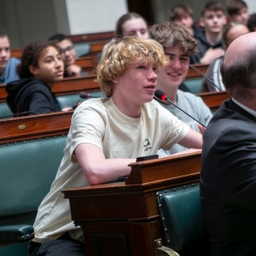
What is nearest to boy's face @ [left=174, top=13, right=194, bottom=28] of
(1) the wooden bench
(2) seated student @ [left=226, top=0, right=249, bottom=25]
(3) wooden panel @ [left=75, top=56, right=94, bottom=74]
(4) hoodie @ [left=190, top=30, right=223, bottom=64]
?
(4) hoodie @ [left=190, top=30, right=223, bottom=64]

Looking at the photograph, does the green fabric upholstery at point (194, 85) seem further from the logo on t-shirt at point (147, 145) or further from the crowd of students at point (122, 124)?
the logo on t-shirt at point (147, 145)

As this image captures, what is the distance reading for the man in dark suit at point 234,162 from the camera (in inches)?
50.0

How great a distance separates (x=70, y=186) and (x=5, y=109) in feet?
5.70

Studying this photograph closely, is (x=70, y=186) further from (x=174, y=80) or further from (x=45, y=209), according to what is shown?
(x=174, y=80)

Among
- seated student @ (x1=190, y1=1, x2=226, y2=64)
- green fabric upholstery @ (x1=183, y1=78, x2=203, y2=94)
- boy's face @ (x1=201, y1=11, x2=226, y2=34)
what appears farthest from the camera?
boy's face @ (x1=201, y1=11, x2=226, y2=34)

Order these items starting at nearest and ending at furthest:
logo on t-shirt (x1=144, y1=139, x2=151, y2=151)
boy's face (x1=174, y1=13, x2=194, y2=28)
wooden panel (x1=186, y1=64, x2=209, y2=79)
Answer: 1. logo on t-shirt (x1=144, y1=139, x2=151, y2=151)
2. wooden panel (x1=186, y1=64, x2=209, y2=79)
3. boy's face (x1=174, y1=13, x2=194, y2=28)

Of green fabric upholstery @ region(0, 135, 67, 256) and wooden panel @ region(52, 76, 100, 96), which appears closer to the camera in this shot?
green fabric upholstery @ region(0, 135, 67, 256)

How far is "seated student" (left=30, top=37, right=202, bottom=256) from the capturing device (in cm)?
168


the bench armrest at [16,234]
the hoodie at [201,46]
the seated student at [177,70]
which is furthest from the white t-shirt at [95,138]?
the hoodie at [201,46]

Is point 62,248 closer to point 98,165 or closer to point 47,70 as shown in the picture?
point 98,165

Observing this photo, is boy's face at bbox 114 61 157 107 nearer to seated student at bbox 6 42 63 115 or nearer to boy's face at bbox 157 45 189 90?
boy's face at bbox 157 45 189 90

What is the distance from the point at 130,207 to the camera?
1486 mm

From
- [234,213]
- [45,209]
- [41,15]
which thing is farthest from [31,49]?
[41,15]

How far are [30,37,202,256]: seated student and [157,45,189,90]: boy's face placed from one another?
311mm
